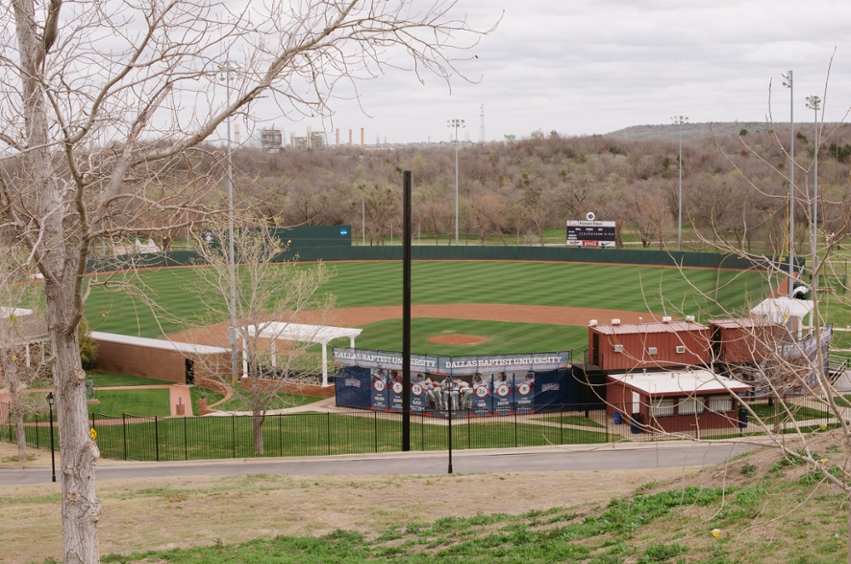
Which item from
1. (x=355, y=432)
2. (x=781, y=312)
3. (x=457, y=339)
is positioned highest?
(x=781, y=312)

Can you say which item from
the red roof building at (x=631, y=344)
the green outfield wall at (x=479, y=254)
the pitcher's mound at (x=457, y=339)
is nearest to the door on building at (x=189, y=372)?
the pitcher's mound at (x=457, y=339)

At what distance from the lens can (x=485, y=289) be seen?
57.7m

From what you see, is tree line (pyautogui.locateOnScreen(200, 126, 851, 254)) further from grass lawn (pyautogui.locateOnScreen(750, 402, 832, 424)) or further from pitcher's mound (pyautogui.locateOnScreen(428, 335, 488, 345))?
grass lawn (pyautogui.locateOnScreen(750, 402, 832, 424))

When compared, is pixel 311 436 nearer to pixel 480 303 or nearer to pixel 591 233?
pixel 480 303

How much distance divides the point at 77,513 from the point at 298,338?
21838mm

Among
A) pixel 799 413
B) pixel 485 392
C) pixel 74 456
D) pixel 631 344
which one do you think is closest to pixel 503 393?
pixel 485 392

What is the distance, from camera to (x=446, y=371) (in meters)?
29.5

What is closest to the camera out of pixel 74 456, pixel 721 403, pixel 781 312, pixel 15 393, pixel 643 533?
pixel 74 456

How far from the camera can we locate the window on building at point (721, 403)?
88.5 feet

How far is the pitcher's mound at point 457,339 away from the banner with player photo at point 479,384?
8.76 metres

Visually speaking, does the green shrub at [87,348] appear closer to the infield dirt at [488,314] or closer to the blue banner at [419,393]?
the infield dirt at [488,314]

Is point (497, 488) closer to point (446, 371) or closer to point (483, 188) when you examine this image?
point (446, 371)

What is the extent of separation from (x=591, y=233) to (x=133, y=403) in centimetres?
5332

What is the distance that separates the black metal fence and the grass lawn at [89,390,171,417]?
1.63 metres
